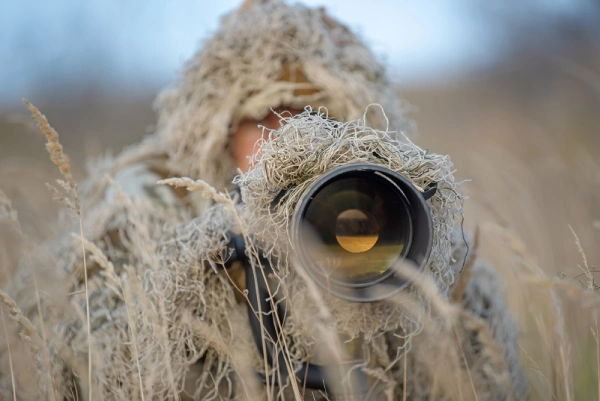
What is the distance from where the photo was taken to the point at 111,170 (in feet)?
4.59

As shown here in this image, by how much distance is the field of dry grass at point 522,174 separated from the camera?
93cm

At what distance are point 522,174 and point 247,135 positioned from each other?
2.19m

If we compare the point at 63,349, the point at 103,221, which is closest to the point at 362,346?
the point at 63,349

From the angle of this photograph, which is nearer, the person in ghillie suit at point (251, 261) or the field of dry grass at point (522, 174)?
the person in ghillie suit at point (251, 261)

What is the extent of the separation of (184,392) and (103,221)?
1.54 ft

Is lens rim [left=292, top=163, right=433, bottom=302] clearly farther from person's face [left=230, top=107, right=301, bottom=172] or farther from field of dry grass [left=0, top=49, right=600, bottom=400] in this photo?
person's face [left=230, top=107, right=301, bottom=172]

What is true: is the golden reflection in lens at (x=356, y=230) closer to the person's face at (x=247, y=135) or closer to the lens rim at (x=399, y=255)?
the lens rim at (x=399, y=255)

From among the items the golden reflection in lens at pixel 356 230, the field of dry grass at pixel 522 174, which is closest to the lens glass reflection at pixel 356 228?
the golden reflection in lens at pixel 356 230

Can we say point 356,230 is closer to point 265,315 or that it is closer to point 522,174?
point 265,315

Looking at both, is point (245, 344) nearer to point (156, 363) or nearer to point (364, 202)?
point (156, 363)

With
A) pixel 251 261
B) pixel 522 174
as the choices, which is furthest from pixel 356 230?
pixel 522 174

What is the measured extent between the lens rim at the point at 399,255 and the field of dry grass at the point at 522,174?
146mm

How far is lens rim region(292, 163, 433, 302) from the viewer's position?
64cm

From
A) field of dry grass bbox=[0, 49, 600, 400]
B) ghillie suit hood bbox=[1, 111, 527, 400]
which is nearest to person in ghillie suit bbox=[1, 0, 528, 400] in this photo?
ghillie suit hood bbox=[1, 111, 527, 400]
